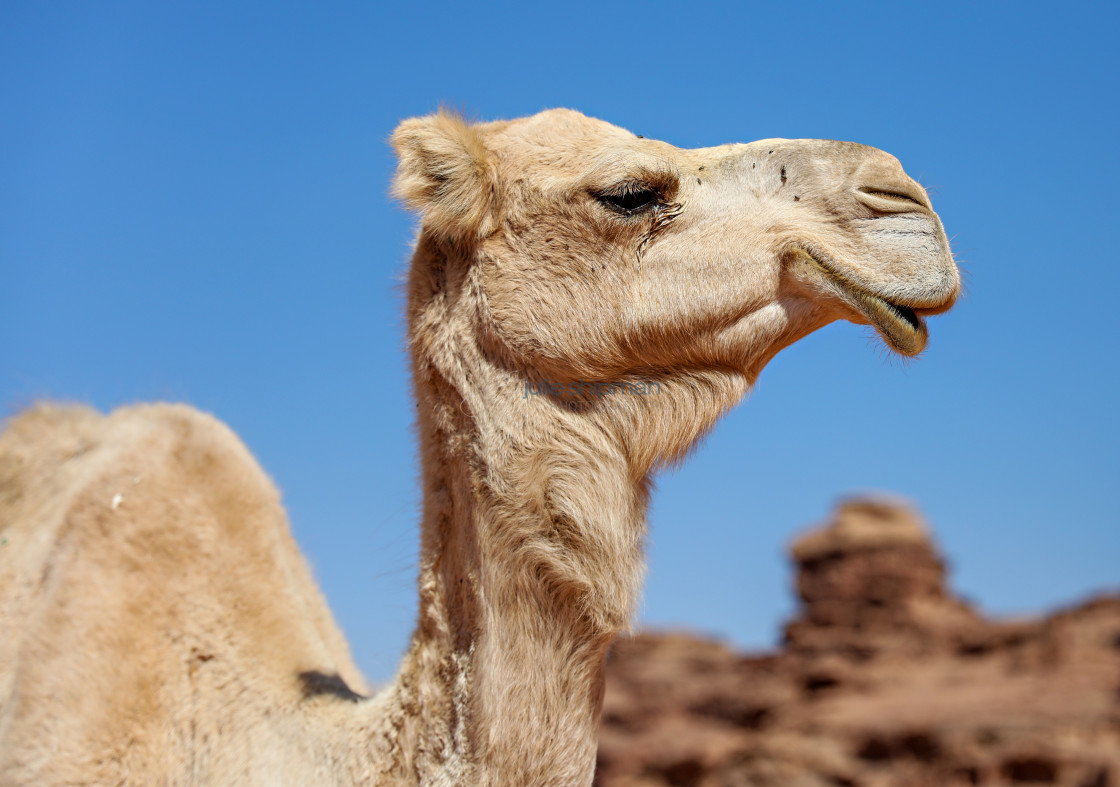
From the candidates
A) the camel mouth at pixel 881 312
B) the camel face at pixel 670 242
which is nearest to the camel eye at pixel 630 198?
the camel face at pixel 670 242

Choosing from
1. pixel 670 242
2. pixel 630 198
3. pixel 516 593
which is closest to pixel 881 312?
pixel 670 242

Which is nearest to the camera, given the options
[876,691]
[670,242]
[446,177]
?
[670,242]

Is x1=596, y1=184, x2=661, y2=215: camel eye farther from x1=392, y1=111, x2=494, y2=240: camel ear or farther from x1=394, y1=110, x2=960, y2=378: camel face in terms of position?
x1=392, y1=111, x2=494, y2=240: camel ear

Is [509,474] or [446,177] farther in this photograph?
[446,177]

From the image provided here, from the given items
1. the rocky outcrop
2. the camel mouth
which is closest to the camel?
the camel mouth

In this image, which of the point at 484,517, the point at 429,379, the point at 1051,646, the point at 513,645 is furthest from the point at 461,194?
the point at 1051,646

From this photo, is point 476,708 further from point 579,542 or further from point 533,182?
point 533,182

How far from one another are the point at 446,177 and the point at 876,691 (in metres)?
27.5

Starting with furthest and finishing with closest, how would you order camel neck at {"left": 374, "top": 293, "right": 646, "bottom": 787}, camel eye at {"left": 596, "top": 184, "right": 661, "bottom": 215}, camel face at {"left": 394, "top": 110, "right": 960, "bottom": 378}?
camel eye at {"left": 596, "top": 184, "right": 661, "bottom": 215} < camel face at {"left": 394, "top": 110, "right": 960, "bottom": 378} < camel neck at {"left": 374, "top": 293, "right": 646, "bottom": 787}

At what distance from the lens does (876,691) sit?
27.7 metres

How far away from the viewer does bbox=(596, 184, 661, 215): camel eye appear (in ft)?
9.34

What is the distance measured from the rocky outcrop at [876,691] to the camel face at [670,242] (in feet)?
57.6

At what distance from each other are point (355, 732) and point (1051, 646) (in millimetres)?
27593

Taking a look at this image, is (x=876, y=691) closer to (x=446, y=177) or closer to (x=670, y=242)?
(x=670, y=242)
